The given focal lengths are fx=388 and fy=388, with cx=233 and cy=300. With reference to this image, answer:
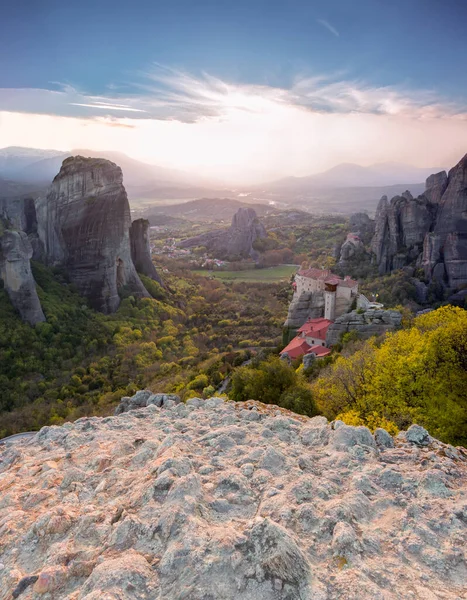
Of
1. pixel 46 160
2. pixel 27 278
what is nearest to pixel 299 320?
pixel 27 278

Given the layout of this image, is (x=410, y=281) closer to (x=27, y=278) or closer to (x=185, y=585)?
(x=27, y=278)

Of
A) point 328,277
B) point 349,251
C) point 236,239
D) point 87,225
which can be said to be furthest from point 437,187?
point 236,239

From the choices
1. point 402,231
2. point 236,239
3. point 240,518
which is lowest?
point 236,239

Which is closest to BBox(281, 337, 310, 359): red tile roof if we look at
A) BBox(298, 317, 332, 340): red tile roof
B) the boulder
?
BBox(298, 317, 332, 340): red tile roof

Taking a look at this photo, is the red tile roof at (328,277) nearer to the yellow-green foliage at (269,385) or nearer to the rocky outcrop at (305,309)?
the rocky outcrop at (305,309)

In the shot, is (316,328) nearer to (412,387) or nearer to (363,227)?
(412,387)

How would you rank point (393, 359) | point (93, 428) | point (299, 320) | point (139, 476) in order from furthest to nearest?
point (299, 320) < point (393, 359) < point (93, 428) < point (139, 476)

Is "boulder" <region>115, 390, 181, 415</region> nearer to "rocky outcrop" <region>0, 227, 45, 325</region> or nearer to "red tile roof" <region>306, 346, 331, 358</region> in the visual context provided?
"red tile roof" <region>306, 346, 331, 358</region>
